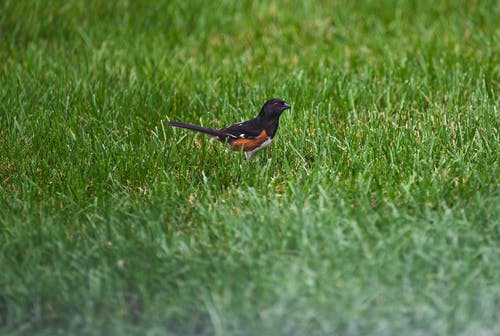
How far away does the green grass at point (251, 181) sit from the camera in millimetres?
3885

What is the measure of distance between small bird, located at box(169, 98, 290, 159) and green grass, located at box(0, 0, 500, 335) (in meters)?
0.14

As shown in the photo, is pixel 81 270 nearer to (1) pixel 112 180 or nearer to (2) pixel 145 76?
(1) pixel 112 180

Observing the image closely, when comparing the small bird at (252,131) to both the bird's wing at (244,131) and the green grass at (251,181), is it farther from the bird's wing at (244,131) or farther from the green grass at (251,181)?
the green grass at (251,181)

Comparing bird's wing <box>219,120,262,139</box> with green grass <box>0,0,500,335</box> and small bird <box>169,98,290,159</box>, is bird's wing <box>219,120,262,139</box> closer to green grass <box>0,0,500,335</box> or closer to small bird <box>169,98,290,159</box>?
small bird <box>169,98,290,159</box>

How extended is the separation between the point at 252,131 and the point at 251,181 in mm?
432

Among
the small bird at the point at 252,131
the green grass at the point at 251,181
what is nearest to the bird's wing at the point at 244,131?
the small bird at the point at 252,131

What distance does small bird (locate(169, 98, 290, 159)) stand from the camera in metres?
5.43

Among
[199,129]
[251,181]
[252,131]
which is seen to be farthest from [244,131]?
[251,181]

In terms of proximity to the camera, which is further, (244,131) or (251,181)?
(244,131)

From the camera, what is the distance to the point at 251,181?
5.17 metres

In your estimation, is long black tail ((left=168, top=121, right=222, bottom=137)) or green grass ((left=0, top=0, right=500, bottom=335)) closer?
green grass ((left=0, top=0, right=500, bottom=335))

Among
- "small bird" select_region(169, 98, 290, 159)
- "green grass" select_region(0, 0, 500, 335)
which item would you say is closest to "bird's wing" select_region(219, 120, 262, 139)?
"small bird" select_region(169, 98, 290, 159)

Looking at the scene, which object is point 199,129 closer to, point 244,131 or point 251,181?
point 244,131

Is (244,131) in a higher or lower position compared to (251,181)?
higher
